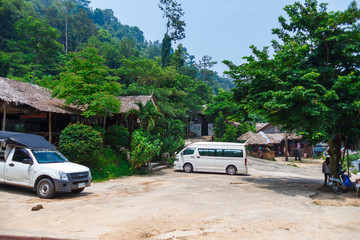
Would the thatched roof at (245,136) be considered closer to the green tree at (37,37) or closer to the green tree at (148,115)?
the green tree at (148,115)

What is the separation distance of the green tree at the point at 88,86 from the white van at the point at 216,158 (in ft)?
20.4

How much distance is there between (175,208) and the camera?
25.5 feet

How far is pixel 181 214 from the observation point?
710 centimetres

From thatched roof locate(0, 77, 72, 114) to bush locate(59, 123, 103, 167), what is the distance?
6.75 feet

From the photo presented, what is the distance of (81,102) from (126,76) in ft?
58.8

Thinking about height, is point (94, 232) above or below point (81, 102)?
below

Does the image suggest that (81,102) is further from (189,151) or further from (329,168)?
(329,168)

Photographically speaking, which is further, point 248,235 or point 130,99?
point 130,99

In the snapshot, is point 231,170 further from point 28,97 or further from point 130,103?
point 28,97

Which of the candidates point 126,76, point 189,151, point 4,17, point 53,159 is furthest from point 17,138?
point 4,17

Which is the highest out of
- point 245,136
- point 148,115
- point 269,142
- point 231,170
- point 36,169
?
point 148,115

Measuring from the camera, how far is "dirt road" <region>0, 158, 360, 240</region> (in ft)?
18.3

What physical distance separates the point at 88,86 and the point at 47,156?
565cm

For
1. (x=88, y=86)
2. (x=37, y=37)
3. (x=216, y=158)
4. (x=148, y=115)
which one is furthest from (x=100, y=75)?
(x=37, y=37)
